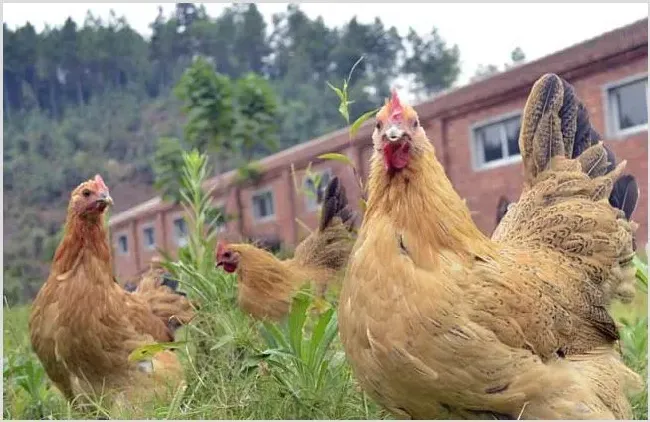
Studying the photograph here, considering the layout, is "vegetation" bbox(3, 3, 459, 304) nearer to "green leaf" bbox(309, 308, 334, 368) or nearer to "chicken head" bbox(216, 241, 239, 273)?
"chicken head" bbox(216, 241, 239, 273)

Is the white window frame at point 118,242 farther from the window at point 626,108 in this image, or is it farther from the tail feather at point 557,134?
the window at point 626,108

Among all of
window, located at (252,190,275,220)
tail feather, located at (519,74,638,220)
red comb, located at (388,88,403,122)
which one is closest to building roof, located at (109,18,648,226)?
window, located at (252,190,275,220)

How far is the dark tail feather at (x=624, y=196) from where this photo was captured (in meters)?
2.18

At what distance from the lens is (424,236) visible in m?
1.47

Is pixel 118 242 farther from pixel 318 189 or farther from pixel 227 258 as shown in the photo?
pixel 318 189

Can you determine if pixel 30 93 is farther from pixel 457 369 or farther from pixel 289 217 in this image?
pixel 457 369

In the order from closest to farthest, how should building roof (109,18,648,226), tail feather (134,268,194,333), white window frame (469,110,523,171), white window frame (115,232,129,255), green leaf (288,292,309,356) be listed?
green leaf (288,292,309,356) → tail feather (134,268,194,333) → building roof (109,18,648,226) → white window frame (469,110,523,171) → white window frame (115,232,129,255)

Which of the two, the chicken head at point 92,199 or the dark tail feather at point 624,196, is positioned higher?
the chicken head at point 92,199

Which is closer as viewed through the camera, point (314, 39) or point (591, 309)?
point (591, 309)

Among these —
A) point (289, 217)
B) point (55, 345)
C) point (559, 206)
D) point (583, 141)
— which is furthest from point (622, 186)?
point (289, 217)

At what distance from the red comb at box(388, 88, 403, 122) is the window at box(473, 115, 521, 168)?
2.61 meters

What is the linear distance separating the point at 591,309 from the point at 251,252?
6.08 feet

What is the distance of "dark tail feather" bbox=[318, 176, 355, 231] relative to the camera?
3.29 meters

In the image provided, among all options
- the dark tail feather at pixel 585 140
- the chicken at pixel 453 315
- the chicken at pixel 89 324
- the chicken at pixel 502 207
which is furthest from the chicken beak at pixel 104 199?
the chicken at pixel 502 207
